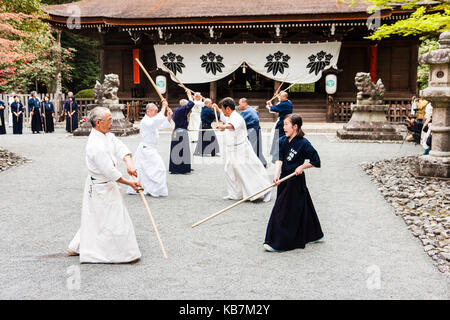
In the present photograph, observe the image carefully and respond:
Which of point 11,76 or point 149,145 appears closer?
point 149,145

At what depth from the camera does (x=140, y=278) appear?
4039 millimetres

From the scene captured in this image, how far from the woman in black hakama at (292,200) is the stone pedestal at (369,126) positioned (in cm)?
994

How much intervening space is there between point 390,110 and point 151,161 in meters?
13.9

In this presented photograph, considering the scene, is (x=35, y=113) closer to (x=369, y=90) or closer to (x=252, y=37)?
(x=252, y=37)

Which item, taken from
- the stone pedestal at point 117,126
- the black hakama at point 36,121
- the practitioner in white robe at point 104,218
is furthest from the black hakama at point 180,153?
the black hakama at point 36,121

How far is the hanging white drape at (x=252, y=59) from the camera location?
1912 cm

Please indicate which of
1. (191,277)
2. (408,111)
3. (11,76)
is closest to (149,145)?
(191,277)

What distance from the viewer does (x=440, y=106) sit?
26.1 feet

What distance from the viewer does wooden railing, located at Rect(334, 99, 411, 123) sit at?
60.4 ft

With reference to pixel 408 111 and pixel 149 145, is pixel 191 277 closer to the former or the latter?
pixel 149 145

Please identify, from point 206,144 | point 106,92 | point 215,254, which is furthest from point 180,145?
point 106,92

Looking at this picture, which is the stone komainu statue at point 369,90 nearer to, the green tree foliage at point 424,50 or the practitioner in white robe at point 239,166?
the practitioner in white robe at point 239,166

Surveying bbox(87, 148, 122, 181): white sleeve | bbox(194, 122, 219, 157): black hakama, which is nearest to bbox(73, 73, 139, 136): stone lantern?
bbox(194, 122, 219, 157): black hakama

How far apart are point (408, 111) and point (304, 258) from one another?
15.7m
